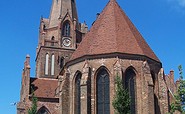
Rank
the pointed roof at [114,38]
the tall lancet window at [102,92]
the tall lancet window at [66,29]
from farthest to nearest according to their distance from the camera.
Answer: the tall lancet window at [66,29] → the pointed roof at [114,38] → the tall lancet window at [102,92]

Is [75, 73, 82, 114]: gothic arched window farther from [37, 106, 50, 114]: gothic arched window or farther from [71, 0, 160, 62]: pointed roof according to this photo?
[37, 106, 50, 114]: gothic arched window

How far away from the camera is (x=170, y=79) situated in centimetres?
4831

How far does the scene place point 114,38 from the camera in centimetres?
3472

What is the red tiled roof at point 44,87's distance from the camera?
39694 millimetres

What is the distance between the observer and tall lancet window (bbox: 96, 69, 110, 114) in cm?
3244

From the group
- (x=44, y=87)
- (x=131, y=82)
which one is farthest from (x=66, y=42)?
(x=131, y=82)

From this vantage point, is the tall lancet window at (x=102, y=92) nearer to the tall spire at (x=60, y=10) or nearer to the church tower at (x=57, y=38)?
the church tower at (x=57, y=38)

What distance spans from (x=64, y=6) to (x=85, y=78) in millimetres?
22689

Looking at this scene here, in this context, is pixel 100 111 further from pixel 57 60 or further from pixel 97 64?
pixel 57 60

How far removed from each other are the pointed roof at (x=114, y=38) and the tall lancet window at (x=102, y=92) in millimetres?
2201

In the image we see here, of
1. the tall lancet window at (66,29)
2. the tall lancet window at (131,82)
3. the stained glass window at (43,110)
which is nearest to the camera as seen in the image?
the tall lancet window at (131,82)

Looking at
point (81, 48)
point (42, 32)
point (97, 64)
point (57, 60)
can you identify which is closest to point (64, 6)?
point (42, 32)

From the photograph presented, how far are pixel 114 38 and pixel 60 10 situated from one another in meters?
19.8

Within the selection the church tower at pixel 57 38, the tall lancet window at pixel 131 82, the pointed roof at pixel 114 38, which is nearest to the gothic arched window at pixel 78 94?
the pointed roof at pixel 114 38
